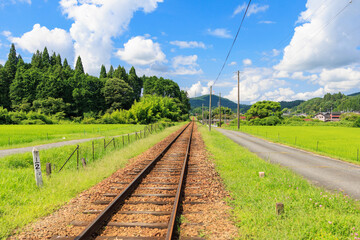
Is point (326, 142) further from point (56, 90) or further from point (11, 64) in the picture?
point (11, 64)

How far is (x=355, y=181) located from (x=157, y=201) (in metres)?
9.21

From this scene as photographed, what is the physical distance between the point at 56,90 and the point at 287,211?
79.1 m

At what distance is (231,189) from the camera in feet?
23.9

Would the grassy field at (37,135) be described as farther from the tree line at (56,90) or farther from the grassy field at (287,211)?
the tree line at (56,90)

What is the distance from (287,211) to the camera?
5457 millimetres

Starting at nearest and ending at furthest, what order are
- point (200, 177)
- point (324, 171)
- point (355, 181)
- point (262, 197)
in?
point (262, 197)
point (200, 177)
point (355, 181)
point (324, 171)

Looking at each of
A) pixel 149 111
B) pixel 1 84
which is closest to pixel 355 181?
pixel 149 111

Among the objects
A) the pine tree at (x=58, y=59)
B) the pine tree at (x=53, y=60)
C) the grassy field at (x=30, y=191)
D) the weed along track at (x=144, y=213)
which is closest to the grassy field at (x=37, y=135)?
the grassy field at (x=30, y=191)

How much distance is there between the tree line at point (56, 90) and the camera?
65.1 m

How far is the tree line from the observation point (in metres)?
65.1

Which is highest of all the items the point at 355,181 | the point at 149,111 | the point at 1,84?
the point at 1,84

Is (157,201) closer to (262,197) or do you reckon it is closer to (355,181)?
(262,197)

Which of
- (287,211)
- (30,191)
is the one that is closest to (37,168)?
(30,191)

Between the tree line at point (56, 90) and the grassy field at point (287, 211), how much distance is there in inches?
2444
